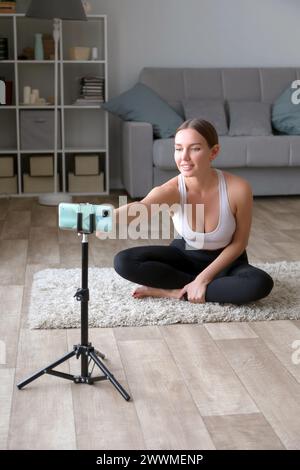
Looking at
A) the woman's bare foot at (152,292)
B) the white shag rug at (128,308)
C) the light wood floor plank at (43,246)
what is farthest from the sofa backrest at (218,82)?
the woman's bare foot at (152,292)

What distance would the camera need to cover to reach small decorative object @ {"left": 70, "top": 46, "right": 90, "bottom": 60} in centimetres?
552

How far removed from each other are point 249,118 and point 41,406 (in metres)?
3.91

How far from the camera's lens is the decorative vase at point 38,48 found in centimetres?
545

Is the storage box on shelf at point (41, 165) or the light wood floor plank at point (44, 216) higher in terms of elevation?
the storage box on shelf at point (41, 165)

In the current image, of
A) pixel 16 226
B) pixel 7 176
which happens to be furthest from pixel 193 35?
pixel 16 226

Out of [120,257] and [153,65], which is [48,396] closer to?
[120,257]

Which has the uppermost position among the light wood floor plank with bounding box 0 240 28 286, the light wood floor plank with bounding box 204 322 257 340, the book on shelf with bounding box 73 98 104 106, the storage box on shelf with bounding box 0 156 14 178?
the book on shelf with bounding box 73 98 104 106

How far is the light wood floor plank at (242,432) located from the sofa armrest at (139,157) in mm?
3477

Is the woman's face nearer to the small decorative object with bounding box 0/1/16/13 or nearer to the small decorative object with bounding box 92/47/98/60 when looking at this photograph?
the small decorative object with bounding box 92/47/98/60

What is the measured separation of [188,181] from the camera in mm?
2631

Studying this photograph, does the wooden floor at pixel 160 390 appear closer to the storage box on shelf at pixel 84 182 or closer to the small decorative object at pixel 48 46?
the storage box on shelf at pixel 84 182

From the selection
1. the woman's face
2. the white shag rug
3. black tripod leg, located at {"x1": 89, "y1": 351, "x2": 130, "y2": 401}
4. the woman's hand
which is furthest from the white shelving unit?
black tripod leg, located at {"x1": 89, "y1": 351, "x2": 130, "y2": 401}

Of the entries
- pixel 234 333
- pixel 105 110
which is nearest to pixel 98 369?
pixel 234 333

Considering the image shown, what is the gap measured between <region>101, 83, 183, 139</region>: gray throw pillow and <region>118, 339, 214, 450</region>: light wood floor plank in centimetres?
304
